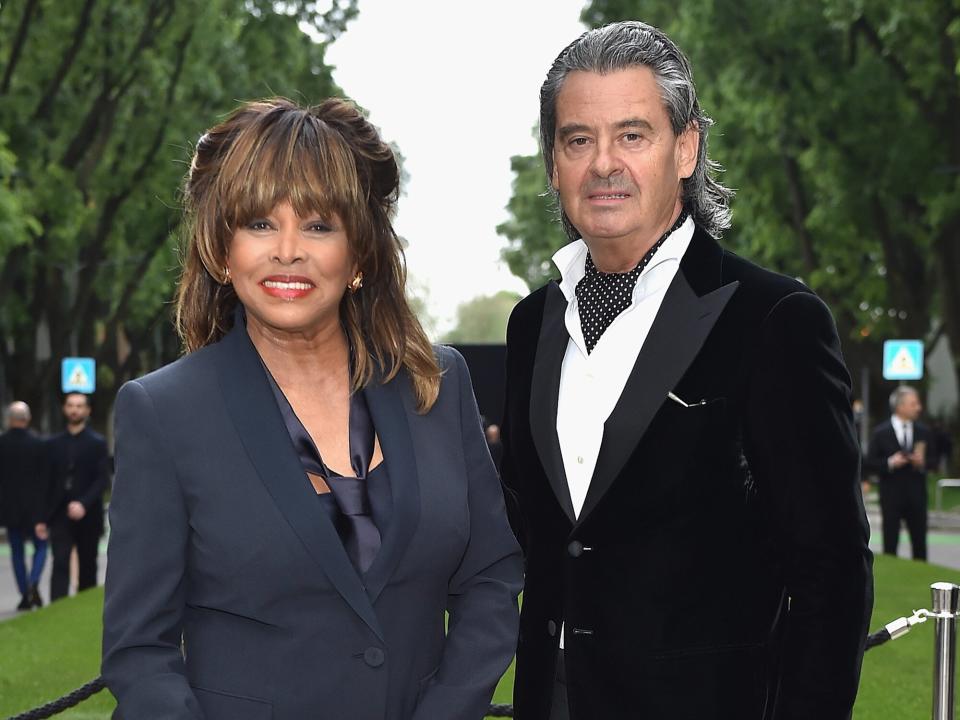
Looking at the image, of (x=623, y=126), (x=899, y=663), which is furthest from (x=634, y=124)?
(x=899, y=663)

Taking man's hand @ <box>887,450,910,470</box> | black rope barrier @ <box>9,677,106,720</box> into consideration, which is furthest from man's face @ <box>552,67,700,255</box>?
man's hand @ <box>887,450,910,470</box>

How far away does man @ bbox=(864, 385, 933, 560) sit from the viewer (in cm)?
1603

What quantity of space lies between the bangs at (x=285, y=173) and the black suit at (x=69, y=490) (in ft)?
41.7

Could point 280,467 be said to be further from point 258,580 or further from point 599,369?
point 599,369

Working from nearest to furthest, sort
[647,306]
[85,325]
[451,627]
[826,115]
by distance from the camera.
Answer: [451,627]
[647,306]
[826,115]
[85,325]

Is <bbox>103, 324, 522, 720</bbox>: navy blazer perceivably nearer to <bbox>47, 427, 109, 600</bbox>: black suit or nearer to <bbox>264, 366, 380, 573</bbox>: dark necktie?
<bbox>264, 366, 380, 573</bbox>: dark necktie

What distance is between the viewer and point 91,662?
34.0 feet

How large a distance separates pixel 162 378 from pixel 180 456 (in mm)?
163

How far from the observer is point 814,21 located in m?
26.7

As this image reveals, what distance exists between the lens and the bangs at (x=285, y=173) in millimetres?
2748

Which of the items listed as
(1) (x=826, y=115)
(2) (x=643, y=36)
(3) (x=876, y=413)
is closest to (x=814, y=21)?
(1) (x=826, y=115)

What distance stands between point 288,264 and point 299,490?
413 millimetres

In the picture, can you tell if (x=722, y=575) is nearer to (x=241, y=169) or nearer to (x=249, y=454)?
(x=249, y=454)

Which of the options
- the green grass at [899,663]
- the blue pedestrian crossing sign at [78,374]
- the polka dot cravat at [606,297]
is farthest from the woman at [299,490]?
the blue pedestrian crossing sign at [78,374]
